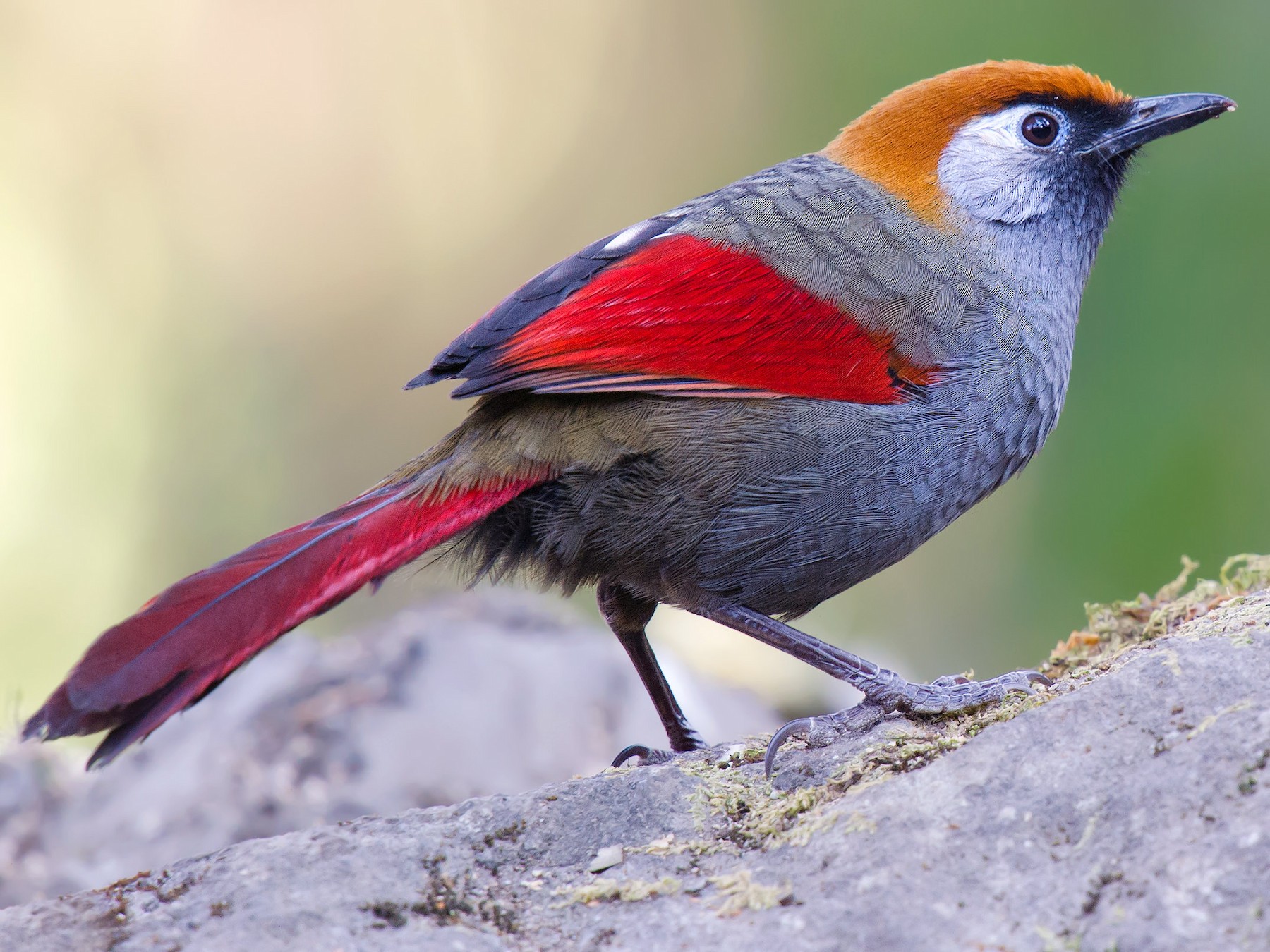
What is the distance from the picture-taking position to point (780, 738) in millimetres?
2521

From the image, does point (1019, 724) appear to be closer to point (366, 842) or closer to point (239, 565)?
point (366, 842)

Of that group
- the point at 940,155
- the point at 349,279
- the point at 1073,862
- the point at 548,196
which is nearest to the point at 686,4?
the point at 548,196

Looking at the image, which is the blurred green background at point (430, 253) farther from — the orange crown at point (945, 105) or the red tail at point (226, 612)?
the red tail at point (226, 612)

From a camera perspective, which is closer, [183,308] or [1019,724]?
[1019,724]

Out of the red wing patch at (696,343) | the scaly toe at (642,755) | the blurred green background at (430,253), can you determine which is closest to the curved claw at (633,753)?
the scaly toe at (642,755)

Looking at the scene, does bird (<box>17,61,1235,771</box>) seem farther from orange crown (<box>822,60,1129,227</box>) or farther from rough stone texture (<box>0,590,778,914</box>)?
rough stone texture (<box>0,590,778,914</box>)

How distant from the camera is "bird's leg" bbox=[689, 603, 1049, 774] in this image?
268 centimetres

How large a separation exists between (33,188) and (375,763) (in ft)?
18.8

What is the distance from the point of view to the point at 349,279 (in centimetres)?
913

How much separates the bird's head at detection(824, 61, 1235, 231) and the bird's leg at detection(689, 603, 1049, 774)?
1.47 meters

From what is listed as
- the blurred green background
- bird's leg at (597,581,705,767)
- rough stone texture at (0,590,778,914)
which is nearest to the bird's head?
bird's leg at (597,581,705,767)

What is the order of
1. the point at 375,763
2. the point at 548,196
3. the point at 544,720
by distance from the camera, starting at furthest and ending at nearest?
the point at 548,196
the point at 544,720
the point at 375,763

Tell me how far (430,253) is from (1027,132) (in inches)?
249


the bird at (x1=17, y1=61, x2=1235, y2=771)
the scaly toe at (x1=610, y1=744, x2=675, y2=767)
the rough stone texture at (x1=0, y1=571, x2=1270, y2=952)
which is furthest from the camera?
the scaly toe at (x1=610, y1=744, x2=675, y2=767)
